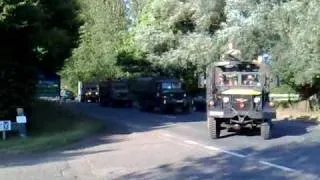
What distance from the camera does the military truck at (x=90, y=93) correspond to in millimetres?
78875

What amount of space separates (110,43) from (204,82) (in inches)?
2443

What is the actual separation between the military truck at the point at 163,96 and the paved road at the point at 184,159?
69.9 ft

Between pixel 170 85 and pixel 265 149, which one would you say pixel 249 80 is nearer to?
pixel 265 149

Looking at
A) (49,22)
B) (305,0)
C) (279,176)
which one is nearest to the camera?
(279,176)

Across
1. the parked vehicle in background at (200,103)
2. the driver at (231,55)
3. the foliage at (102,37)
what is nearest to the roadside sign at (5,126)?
the driver at (231,55)

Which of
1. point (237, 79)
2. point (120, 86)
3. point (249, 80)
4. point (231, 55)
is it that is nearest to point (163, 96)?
point (120, 86)

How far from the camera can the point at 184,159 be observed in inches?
658

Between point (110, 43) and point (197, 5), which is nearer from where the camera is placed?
point (197, 5)

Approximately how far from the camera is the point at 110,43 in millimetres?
86438

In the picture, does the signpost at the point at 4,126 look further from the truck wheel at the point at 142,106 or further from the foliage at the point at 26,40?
the truck wheel at the point at 142,106

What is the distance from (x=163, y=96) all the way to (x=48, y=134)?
71.3 feet

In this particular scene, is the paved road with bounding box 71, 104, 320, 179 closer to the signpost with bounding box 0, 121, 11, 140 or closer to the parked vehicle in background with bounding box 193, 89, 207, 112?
the signpost with bounding box 0, 121, 11, 140

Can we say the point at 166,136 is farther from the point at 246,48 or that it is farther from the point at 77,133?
the point at 246,48

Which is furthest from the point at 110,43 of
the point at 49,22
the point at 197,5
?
the point at 49,22
